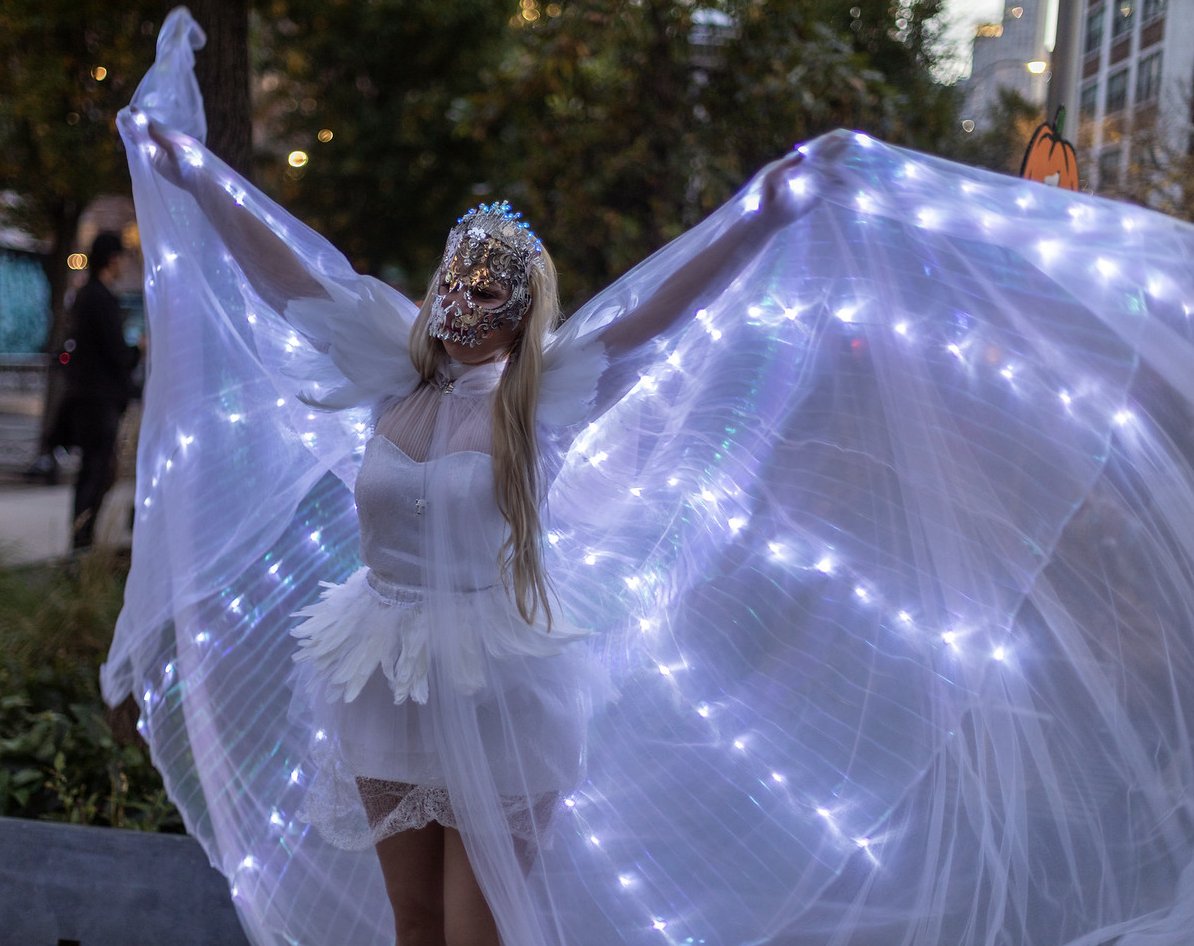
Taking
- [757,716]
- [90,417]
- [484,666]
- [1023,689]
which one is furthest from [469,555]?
[90,417]

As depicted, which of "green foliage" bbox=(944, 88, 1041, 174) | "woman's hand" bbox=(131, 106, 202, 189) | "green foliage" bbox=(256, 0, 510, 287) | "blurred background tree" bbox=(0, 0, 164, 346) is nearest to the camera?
"woman's hand" bbox=(131, 106, 202, 189)

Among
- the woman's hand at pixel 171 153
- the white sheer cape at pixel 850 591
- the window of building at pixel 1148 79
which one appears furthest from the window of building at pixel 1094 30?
the woman's hand at pixel 171 153

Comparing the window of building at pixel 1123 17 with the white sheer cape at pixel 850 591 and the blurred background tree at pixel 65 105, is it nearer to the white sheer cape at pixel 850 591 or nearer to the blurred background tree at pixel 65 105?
the white sheer cape at pixel 850 591

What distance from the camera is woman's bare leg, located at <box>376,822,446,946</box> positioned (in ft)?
8.82

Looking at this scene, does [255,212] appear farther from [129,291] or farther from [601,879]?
[129,291]

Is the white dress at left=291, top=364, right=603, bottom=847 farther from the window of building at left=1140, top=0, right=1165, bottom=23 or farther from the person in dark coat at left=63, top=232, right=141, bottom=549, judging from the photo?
the window of building at left=1140, top=0, right=1165, bottom=23

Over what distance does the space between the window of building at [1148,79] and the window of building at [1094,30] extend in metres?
0.89

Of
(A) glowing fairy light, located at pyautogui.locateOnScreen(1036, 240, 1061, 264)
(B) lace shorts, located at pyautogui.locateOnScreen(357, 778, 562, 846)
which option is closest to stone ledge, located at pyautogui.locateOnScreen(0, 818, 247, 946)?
(B) lace shorts, located at pyautogui.locateOnScreen(357, 778, 562, 846)

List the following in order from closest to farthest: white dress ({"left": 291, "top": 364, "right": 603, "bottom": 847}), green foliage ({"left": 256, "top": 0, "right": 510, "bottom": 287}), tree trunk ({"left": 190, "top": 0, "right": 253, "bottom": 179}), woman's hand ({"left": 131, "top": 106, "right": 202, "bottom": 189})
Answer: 1. white dress ({"left": 291, "top": 364, "right": 603, "bottom": 847})
2. woman's hand ({"left": 131, "top": 106, "right": 202, "bottom": 189})
3. tree trunk ({"left": 190, "top": 0, "right": 253, "bottom": 179})
4. green foliage ({"left": 256, "top": 0, "right": 510, "bottom": 287})

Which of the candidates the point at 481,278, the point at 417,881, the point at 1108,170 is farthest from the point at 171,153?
the point at 1108,170

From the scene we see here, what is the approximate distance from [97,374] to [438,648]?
5553 millimetres

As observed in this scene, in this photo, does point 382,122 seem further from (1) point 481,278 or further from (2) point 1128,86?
(1) point 481,278

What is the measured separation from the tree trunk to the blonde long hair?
3.11 metres

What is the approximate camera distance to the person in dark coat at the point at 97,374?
7211 millimetres
